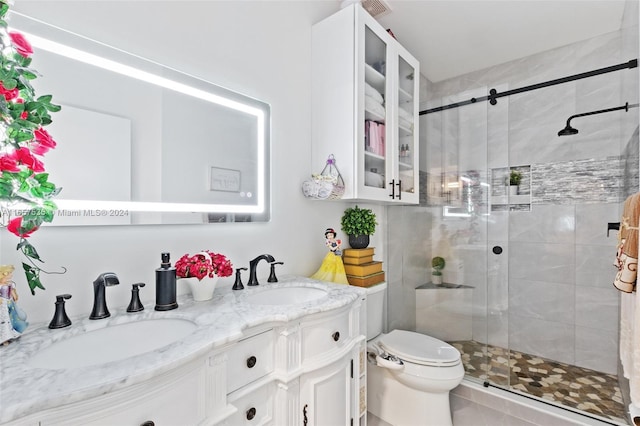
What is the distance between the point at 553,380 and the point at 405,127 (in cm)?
207

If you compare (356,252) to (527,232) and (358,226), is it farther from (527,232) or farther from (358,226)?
(527,232)

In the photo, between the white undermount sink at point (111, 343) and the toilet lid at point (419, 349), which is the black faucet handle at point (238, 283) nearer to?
the white undermount sink at point (111, 343)

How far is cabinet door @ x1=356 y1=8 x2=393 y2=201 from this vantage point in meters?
1.69

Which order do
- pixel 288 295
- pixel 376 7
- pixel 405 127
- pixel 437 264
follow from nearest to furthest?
pixel 288 295
pixel 376 7
pixel 405 127
pixel 437 264

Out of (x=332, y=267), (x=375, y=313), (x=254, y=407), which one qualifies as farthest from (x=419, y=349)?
(x=254, y=407)

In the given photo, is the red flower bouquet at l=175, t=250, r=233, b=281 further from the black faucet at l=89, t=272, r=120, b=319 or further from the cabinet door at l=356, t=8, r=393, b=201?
the cabinet door at l=356, t=8, r=393, b=201

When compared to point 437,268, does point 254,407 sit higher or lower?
lower

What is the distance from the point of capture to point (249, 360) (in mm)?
987

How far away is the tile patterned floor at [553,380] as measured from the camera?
76.9 inches

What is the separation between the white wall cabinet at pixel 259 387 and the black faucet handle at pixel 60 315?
40 centimetres

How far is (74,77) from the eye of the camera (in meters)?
1.02

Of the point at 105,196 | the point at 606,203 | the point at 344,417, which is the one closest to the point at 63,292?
the point at 105,196

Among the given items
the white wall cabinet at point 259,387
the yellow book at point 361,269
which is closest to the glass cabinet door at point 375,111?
the yellow book at point 361,269

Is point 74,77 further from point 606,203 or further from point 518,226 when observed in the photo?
point 606,203
